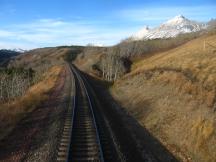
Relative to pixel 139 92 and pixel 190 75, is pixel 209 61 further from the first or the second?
pixel 139 92

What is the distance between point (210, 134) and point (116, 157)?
5.49 m

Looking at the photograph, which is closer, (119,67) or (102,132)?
(102,132)

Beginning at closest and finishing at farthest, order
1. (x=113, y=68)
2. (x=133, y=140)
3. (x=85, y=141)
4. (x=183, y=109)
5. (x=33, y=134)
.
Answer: (x=85, y=141) < (x=133, y=140) < (x=33, y=134) < (x=183, y=109) < (x=113, y=68)

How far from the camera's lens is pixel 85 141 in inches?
774

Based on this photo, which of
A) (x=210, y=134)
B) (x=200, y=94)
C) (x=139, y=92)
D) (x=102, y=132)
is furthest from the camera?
(x=139, y=92)

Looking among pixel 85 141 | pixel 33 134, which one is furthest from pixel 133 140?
pixel 33 134

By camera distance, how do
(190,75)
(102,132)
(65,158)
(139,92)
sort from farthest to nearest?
(139,92) < (190,75) < (102,132) < (65,158)

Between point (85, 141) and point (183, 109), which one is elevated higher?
point (183, 109)

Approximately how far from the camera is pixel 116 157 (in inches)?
670

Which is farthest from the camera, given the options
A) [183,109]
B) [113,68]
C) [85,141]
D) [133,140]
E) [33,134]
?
[113,68]

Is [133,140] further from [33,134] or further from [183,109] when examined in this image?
[33,134]

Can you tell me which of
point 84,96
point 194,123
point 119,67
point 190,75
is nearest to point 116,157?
point 194,123

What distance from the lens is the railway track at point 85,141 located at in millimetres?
16750

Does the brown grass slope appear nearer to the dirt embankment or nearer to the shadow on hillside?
the shadow on hillside
